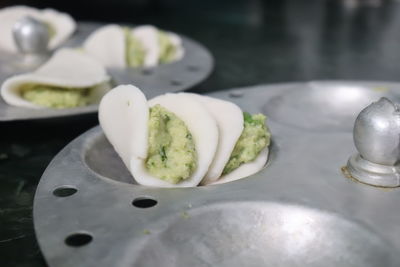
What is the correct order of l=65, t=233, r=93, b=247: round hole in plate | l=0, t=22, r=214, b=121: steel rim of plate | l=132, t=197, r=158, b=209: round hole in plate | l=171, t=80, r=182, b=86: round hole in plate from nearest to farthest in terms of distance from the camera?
l=65, t=233, r=93, b=247: round hole in plate → l=132, t=197, r=158, b=209: round hole in plate → l=0, t=22, r=214, b=121: steel rim of plate → l=171, t=80, r=182, b=86: round hole in plate

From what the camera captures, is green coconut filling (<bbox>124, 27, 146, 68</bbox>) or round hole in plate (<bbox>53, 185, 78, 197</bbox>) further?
green coconut filling (<bbox>124, 27, 146, 68</bbox>)

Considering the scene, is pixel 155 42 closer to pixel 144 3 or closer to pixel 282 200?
pixel 282 200

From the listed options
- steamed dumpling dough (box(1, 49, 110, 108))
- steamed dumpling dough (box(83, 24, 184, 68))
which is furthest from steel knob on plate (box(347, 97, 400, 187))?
steamed dumpling dough (box(83, 24, 184, 68))

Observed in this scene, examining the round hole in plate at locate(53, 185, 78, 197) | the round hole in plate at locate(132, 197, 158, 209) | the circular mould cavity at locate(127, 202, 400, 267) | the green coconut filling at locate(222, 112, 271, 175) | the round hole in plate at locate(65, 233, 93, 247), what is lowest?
the circular mould cavity at locate(127, 202, 400, 267)

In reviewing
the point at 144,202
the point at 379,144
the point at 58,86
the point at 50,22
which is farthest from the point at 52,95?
the point at 50,22

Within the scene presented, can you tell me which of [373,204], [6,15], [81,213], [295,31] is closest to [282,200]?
[373,204]

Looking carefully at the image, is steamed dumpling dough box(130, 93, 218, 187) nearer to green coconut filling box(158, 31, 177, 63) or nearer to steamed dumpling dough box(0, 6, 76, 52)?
green coconut filling box(158, 31, 177, 63)

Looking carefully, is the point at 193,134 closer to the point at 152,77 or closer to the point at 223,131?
the point at 223,131
